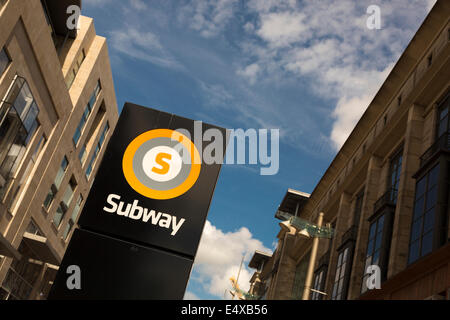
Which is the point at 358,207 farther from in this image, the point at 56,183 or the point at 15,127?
the point at 15,127

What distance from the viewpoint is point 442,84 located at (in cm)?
2209

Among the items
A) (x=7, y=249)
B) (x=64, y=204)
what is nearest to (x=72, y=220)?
(x=64, y=204)

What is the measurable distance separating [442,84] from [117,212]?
22.0 metres

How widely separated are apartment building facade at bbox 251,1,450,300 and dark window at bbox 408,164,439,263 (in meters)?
0.04

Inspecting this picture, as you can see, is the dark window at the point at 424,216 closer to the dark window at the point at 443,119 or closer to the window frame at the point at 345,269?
the dark window at the point at 443,119

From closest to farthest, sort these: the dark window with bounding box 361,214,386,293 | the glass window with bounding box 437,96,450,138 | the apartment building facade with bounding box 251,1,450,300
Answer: the apartment building facade with bounding box 251,1,450,300 < the glass window with bounding box 437,96,450,138 < the dark window with bounding box 361,214,386,293

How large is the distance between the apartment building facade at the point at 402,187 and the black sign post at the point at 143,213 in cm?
1437

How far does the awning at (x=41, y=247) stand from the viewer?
3122 cm

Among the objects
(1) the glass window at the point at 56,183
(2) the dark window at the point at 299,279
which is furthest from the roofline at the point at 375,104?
(1) the glass window at the point at 56,183

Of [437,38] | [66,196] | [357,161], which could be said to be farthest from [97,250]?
[66,196]

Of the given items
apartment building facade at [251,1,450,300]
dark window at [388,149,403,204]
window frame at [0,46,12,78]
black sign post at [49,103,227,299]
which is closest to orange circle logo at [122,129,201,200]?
black sign post at [49,103,227,299]

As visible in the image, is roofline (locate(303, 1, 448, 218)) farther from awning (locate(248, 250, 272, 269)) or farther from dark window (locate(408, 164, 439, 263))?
awning (locate(248, 250, 272, 269))

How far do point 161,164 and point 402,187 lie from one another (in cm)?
2030

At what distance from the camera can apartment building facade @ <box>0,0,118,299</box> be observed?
24984 millimetres
